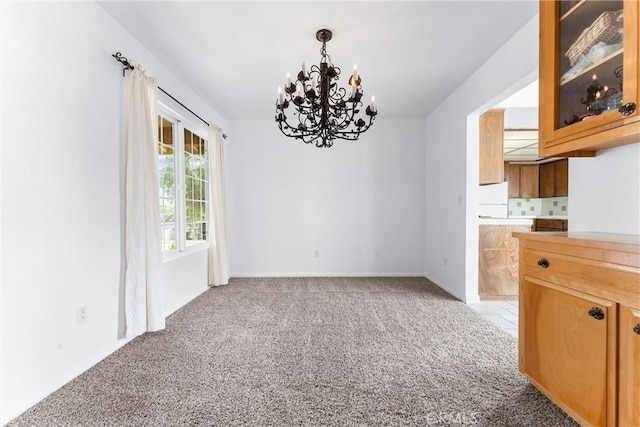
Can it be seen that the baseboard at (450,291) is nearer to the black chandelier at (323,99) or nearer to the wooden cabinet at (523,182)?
the black chandelier at (323,99)

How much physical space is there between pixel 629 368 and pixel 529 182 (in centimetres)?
644

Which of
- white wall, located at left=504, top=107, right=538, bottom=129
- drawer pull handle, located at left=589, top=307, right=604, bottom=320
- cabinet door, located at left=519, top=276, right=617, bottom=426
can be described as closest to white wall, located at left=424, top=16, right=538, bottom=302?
white wall, located at left=504, top=107, right=538, bottom=129

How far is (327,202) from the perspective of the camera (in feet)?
16.6

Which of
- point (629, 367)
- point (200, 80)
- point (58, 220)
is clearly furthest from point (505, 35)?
point (58, 220)

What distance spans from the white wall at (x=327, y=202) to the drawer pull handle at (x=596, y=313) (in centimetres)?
366

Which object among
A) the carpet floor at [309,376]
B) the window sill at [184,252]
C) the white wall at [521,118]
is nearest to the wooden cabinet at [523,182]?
the white wall at [521,118]

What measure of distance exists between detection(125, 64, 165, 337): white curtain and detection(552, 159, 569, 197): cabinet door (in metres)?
7.02

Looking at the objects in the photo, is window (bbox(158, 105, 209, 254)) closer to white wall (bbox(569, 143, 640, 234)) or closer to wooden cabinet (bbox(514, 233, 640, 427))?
wooden cabinet (bbox(514, 233, 640, 427))

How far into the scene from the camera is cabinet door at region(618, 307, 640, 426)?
1204 millimetres

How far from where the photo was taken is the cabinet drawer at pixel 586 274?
124cm

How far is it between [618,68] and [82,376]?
3426 mm

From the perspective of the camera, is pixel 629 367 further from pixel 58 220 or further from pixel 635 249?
pixel 58 220

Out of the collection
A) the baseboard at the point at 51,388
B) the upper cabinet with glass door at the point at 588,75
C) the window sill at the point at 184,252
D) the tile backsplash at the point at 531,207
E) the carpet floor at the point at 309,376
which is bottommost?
the carpet floor at the point at 309,376

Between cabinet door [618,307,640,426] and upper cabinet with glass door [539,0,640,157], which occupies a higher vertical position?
upper cabinet with glass door [539,0,640,157]
